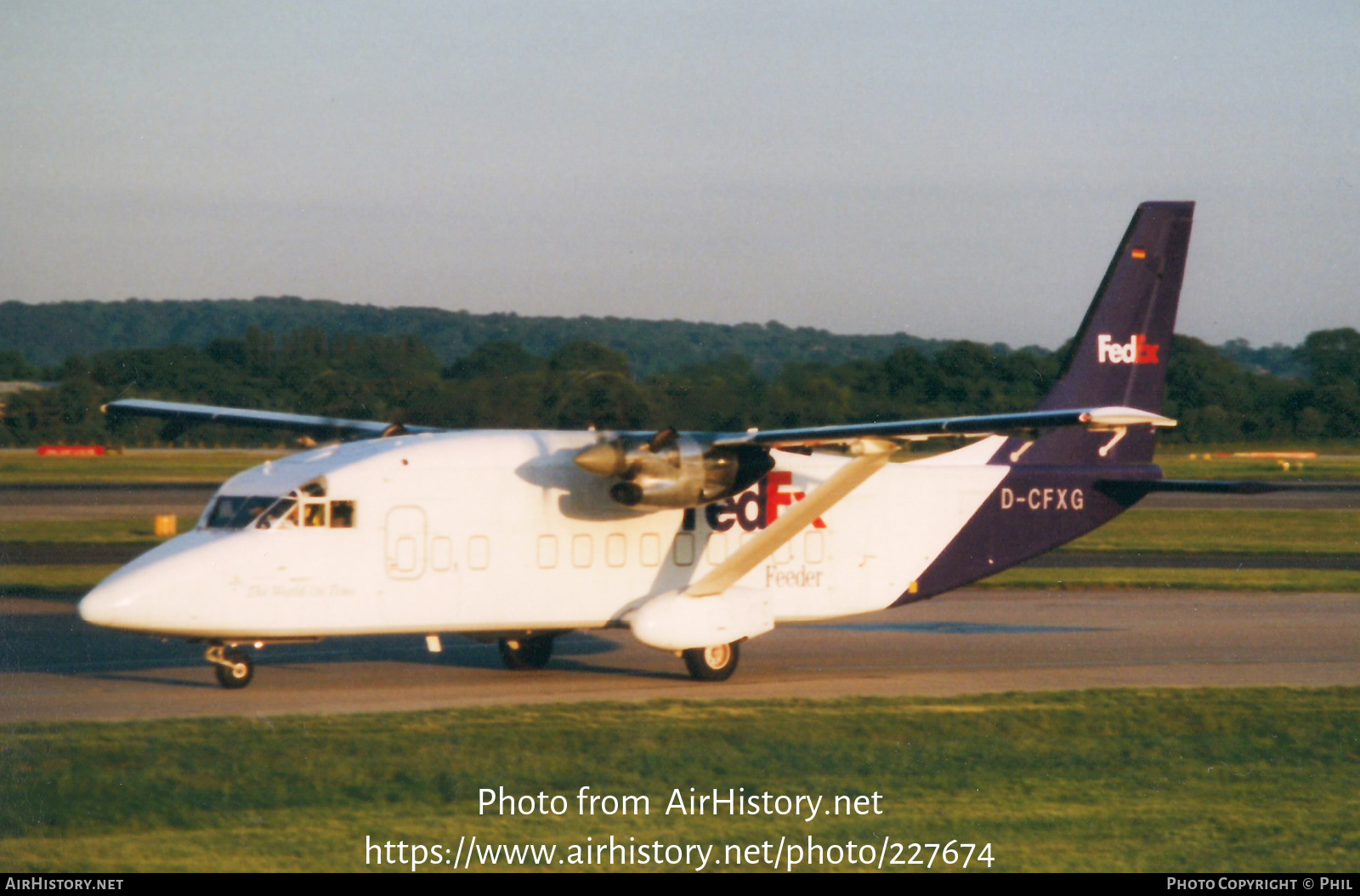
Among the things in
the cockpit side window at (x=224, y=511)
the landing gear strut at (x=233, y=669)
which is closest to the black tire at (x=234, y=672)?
the landing gear strut at (x=233, y=669)

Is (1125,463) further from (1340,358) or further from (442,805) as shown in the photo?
(1340,358)

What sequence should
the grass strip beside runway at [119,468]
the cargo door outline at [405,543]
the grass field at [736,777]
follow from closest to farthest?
the grass field at [736,777] < the cargo door outline at [405,543] < the grass strip beside runway at [119,468]

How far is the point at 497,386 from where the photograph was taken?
1711 centimetres

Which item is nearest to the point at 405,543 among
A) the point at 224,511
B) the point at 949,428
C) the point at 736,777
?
the point at 224,511

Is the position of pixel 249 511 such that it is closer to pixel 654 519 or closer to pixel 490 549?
pixel 490 549

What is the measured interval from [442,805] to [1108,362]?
1187 centimetres

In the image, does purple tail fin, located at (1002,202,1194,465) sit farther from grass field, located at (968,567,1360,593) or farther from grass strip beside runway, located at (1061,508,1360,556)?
grass strip beside runway, located at (1061,508,1360,556)

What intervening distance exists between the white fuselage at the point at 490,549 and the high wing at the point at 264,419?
2917mm

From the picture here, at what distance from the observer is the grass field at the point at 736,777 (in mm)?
9336

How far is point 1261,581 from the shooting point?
27281 mm

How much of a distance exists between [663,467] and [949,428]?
3.15m

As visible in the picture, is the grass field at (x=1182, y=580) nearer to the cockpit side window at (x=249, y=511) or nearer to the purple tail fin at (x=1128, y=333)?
the purple tail fin at (x=1128, y=333)

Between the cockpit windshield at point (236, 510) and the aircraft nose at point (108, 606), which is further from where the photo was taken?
the cockpit windshield at point (236, 510)

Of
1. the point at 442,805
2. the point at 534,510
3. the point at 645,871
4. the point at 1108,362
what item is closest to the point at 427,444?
the point at 534,510
